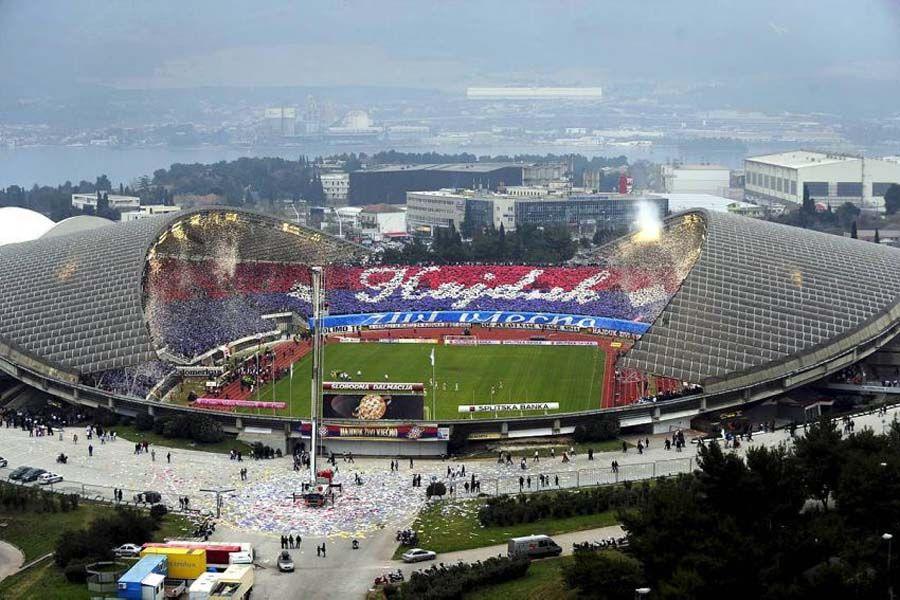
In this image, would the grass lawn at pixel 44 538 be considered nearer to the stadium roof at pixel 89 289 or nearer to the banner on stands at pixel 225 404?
the banner on stands at pixel 225 404

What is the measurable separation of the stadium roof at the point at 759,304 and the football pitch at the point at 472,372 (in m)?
4.19

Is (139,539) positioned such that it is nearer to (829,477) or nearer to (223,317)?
(829,477)

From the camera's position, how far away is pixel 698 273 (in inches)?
2136

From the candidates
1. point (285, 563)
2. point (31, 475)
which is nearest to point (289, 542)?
point (285, 563)

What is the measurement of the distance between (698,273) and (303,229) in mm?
27100

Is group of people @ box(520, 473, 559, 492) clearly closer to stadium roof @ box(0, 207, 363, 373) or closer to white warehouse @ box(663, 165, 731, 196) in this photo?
stadium roof @ box(0, 207, 363, 373)

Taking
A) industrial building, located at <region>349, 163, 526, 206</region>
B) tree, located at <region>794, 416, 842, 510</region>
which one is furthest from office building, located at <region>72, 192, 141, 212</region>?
tree, located at <region>794, 416, 842, 510</region>

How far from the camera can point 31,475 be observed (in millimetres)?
Result: 42281

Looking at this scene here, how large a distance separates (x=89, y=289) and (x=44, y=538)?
21.5 metres

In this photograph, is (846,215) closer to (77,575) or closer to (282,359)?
(282,359)

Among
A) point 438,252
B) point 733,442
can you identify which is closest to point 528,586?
point 733,442

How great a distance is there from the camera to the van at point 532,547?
34.0 metres

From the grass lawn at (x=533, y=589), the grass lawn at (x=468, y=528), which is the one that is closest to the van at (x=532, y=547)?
the grass lawn at (x=533, y=589)

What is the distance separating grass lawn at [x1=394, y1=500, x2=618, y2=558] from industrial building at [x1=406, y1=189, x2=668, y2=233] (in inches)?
3629
